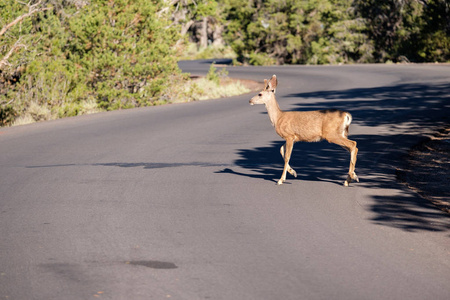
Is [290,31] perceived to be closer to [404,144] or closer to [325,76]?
[325,76]

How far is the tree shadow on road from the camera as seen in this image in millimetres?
9367

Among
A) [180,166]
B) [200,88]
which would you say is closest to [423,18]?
[200,88]

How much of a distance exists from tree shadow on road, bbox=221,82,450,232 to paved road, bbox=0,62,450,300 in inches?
2.1

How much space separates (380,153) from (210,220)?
6360mm

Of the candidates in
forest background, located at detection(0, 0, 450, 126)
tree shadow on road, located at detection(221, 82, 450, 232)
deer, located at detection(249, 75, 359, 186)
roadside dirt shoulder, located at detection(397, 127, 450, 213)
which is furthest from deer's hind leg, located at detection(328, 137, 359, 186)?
forest background, located at detection(0, 0, 450, 126)

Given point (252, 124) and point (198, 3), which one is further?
point (198, 3)

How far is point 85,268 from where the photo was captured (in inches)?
275

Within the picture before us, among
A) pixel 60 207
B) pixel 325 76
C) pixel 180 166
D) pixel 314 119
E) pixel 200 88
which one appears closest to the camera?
pixel 60 207

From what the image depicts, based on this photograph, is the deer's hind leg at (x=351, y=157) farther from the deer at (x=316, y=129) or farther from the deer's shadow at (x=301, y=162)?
the deer's shadow at (x=301, y=162)

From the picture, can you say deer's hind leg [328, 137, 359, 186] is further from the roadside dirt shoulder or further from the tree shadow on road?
the roadside dirt shoulder

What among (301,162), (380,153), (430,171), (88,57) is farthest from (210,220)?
(88,57)

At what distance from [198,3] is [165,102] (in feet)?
48.9

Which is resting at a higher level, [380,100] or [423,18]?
[423,18]

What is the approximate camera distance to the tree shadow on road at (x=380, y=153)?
937 centimetres
